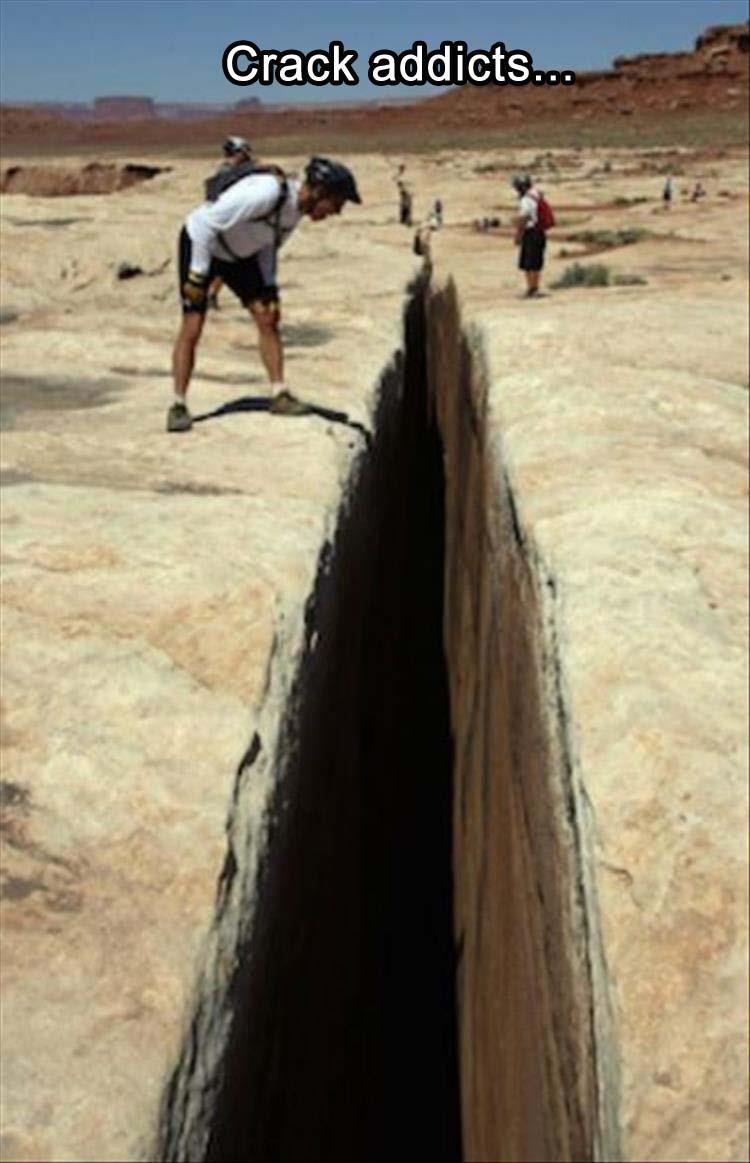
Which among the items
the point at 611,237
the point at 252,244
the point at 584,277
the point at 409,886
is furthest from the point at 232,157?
the point at 611,237

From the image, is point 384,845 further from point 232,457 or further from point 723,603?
point 723,603

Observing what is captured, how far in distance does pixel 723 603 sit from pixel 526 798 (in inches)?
29.5

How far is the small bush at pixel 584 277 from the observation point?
12048mm

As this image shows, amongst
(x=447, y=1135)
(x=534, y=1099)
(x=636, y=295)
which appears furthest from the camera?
(x=636, y=295)

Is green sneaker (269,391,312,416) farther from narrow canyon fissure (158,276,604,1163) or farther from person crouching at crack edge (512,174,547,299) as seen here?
person crouching at crack edge (512,174,547,299)

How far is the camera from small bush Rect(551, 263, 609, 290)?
1205cm

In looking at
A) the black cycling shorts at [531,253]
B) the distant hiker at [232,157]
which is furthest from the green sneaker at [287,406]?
the black cycling shorts at [531,253]

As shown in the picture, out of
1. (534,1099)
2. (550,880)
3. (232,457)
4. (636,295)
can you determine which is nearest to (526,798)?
(550,880)

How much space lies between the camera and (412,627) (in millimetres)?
9141

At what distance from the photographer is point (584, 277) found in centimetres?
1224

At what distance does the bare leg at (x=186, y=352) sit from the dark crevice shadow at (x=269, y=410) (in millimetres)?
179

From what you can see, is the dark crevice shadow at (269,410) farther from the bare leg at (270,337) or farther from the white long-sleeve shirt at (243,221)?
the white long-sleeve shirt at (243,221)

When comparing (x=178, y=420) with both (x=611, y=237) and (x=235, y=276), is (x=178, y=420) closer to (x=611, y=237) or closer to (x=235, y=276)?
(x=235, y=276)

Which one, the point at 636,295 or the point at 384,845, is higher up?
the point at 636,295
